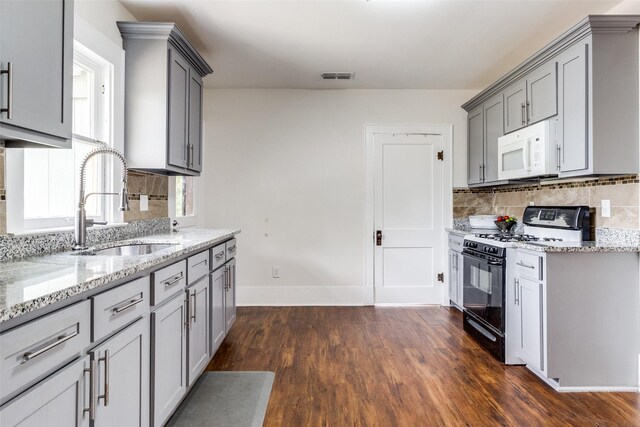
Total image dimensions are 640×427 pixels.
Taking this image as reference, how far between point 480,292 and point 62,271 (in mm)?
2915

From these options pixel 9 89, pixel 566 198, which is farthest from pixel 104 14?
pixel 566 198

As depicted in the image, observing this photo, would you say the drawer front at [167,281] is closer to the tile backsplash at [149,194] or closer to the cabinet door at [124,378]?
the cabinet door at [124,378]

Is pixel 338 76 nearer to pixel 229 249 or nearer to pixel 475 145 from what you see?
pixel 475 145

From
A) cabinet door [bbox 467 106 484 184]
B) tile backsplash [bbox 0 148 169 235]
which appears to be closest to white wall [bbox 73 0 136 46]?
tile backsplash [bbox 0 148 169 235]

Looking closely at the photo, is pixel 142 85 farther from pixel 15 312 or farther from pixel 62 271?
pixel 15 312

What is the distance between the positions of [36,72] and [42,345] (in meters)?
0.99

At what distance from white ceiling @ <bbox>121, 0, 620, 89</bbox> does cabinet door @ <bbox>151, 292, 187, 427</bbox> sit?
2.10 meters

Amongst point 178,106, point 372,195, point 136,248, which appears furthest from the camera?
point 372,195

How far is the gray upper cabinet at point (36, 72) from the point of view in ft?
3.90

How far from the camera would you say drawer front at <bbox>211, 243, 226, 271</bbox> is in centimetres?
251

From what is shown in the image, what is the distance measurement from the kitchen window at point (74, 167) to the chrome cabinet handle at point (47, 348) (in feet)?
2.88

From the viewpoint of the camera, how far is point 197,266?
2.20 meters

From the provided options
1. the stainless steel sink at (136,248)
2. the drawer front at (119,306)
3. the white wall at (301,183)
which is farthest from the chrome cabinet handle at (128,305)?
the white wall at (301,183)

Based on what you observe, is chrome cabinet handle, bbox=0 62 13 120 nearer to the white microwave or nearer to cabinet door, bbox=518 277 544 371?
cabinet door, bbox=518 277 544 371
